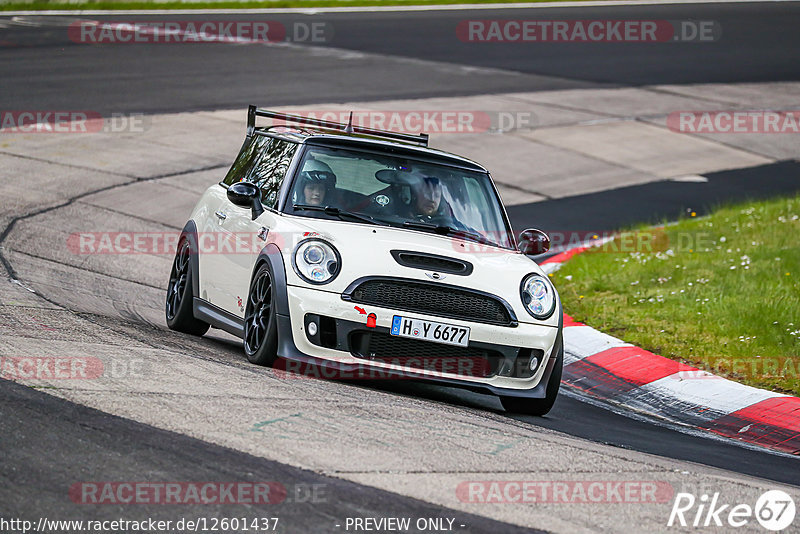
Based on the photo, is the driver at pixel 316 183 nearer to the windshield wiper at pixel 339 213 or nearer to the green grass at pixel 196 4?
the windshield wiper at pixel 339 213

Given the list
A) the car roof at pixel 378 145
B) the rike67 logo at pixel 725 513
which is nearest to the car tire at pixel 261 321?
the car roof at pixel 378 145

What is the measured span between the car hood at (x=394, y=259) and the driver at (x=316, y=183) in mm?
A: 262

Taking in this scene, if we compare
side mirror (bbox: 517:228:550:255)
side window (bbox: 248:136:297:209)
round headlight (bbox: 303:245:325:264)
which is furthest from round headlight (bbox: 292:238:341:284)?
side mirror (bbox: 517:228:550:255)

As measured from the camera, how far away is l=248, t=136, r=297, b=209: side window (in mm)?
7941

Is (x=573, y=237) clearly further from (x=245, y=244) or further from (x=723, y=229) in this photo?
(x=245, y=244)

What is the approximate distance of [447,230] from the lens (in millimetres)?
7656

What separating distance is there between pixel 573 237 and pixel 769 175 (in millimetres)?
5678

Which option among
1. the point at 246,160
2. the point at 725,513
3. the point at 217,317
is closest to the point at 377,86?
the point at 246,160

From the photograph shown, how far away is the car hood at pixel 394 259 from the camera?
684 cm

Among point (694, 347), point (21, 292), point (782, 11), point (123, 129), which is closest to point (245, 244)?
point (21, 292)

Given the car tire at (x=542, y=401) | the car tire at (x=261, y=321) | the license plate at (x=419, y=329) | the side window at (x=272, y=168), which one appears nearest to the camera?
the license plate at (x=419, y=329)

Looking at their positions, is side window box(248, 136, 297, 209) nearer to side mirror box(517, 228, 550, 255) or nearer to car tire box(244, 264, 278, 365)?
car tire box(244, 264, 278, 365)

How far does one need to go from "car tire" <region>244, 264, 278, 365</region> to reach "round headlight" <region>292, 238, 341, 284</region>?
0.73 feet

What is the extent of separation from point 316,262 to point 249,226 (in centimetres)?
106
